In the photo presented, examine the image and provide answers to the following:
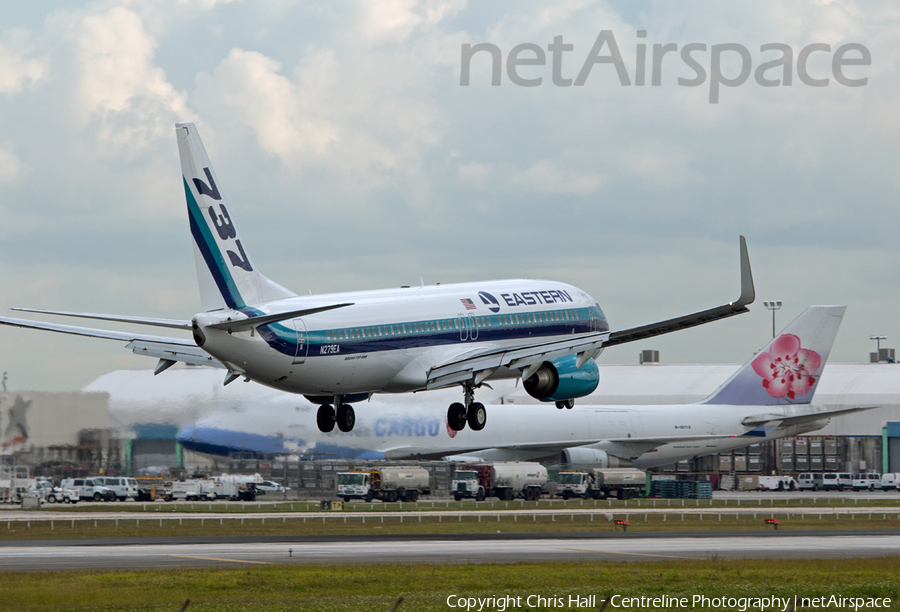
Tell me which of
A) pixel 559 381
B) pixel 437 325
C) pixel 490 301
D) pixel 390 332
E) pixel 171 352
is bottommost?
pixel 559 381

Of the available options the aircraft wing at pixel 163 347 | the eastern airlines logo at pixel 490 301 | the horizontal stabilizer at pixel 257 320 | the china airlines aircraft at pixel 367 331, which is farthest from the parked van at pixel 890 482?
the horizontal stabilizer at pixel 257 320

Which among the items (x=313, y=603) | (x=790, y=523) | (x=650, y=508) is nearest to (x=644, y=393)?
(x=650, y=508)

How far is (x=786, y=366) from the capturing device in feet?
371

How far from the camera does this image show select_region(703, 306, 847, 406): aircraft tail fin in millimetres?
112312

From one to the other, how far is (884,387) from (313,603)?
110022 millimetres

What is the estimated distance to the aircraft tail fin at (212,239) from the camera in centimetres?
4397

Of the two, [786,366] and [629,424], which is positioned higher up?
[786,366]

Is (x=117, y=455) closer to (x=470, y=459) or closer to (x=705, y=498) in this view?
(x=470, y=459)

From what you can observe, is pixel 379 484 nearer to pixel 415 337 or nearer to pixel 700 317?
pixel 415 337

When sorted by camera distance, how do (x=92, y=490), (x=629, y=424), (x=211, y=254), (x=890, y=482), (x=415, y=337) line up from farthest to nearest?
(x=890, y=482)
(x=629, y=424)
(x=92, y=490)
(x=415, y=337)
(x=211, y=254)

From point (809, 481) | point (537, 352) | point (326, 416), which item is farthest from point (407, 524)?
point (809, 481)

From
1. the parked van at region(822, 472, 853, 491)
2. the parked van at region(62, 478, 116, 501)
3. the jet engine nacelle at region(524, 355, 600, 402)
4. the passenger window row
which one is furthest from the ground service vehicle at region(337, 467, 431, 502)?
the parked van at region(822, 472, 853, 491)

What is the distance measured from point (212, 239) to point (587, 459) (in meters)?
66.4

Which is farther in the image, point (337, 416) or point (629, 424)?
point (629, 424)
